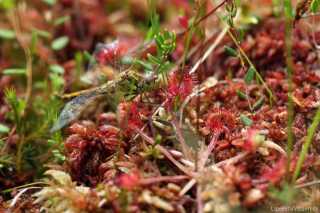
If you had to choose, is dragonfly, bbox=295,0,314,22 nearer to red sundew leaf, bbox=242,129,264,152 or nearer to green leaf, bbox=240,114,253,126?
green leaf, bbox=240,114,253,126

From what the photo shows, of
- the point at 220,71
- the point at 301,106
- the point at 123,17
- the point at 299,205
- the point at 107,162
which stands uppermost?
the point at 123,17

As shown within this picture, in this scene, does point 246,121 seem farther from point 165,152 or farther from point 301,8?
point 301,8

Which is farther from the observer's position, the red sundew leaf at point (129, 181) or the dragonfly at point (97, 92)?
the dragonfly at point (97, 92)

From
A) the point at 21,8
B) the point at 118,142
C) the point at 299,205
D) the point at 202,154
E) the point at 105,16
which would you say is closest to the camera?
the point at 299,205

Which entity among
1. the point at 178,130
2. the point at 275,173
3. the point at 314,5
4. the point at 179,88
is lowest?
the point at 275,173

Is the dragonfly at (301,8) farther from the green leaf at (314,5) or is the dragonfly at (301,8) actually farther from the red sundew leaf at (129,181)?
the red sundew leaf at (129,181)

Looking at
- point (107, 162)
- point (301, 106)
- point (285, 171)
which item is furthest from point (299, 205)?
point (107, 162)

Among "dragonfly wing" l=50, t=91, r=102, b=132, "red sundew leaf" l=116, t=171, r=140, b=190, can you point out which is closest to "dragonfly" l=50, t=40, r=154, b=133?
"dragonfly wing" l=50, t=91, r=102, b=132

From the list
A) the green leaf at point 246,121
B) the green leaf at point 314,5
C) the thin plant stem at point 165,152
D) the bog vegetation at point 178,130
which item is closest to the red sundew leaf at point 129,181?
the bog vegetation at point 178,130

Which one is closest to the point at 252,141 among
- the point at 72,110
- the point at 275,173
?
the point at 275,173

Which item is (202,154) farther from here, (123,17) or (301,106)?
(123,17)

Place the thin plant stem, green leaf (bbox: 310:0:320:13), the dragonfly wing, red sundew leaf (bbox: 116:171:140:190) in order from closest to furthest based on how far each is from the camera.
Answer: red sundew leaf (bbox: 116:171:140:190) → the thin plant stem → green leaf (bbox: 310:0:320:13) → the dragonfly wing
